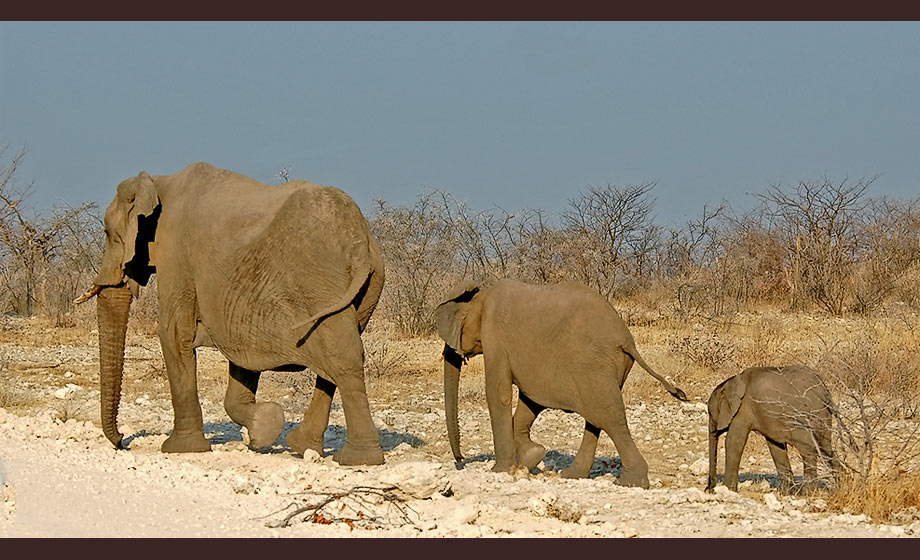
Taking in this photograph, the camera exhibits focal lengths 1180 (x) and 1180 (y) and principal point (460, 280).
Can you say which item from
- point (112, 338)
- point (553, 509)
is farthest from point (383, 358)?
point (553, 509)

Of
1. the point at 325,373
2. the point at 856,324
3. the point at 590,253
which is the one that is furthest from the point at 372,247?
the point at 590,253

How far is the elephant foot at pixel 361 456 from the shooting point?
31.7 feet

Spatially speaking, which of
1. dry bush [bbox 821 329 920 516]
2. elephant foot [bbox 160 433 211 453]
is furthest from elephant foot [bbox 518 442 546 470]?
elephant foot [bbox 160 433 211 453]

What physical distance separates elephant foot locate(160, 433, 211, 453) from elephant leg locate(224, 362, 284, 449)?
0.38 metres

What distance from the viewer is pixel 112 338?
10906 mm

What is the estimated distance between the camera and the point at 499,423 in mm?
10125

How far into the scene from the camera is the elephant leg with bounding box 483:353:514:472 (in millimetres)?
10062

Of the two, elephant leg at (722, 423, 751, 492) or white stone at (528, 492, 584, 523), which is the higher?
elephant leg at (722, 423, 751, 492)

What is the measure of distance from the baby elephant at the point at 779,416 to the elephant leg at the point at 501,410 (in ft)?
5.60

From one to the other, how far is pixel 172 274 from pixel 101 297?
969 mm

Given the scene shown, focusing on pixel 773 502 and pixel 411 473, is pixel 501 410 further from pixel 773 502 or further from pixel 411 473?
pixel 773 502

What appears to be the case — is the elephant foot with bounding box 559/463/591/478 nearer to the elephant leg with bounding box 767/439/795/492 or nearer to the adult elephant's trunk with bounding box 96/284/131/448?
the elephant leg with bounding box 767/439/795/492

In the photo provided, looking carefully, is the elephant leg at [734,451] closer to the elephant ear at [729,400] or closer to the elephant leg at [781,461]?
the elephant ear at [729,400]

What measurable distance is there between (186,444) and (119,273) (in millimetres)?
1702
